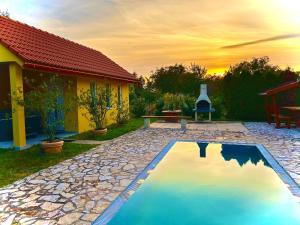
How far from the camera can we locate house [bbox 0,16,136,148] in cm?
904

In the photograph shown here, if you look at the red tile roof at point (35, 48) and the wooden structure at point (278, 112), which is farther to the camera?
the wooden structure at point (278, 112)

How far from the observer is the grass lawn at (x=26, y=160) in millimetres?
Answer: 6645

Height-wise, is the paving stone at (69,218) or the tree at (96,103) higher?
the tree at (96,103)

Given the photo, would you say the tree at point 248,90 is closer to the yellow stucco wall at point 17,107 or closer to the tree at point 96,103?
the tree at point 96,103

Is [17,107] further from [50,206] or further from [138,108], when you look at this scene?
[138,108]

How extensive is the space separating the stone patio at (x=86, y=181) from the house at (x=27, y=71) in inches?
115

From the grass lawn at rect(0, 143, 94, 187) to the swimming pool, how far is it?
274 centimetres

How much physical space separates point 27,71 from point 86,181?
7.75 m

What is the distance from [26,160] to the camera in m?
7.92

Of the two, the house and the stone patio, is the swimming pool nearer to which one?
the stone patio

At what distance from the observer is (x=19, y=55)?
8750 millimetres

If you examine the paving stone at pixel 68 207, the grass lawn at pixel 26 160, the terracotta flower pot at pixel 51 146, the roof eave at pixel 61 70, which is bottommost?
the paving stone at pixel 68 207

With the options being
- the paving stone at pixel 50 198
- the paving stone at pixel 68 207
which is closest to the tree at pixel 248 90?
the paving stone at pixel 50 198

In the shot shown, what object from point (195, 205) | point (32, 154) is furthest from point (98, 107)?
point (195, 205)
